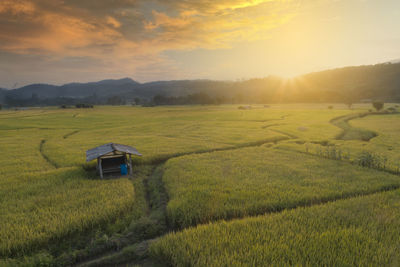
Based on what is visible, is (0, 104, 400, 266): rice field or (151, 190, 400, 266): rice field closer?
(151, 190, 400, 266): rice field

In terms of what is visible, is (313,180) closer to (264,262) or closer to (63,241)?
(264,262)

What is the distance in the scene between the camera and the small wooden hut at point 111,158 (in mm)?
14223

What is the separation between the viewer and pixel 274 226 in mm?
7629

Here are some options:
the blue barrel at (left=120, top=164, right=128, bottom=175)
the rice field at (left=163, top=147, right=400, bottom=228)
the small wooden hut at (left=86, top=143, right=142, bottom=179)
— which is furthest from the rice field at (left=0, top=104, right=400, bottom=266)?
the small wooden hut at (left=86, top=143, right=142, bottom=179)

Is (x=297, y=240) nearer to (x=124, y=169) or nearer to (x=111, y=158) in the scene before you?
(x=124, y=169)

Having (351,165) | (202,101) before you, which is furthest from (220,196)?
(202,101)

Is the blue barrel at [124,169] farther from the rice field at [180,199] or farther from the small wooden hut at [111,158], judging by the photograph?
the rice field at [180,199]

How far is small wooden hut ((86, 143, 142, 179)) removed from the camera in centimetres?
1422

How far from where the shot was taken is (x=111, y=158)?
16.9 m

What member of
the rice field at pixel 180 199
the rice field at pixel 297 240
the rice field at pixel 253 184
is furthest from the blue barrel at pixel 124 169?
the rice field at pixel 297 240

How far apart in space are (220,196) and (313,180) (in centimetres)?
638

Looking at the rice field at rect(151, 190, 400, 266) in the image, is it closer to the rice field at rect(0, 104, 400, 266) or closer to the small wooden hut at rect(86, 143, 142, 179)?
the rice field at rect(0, 104, 400, 266)

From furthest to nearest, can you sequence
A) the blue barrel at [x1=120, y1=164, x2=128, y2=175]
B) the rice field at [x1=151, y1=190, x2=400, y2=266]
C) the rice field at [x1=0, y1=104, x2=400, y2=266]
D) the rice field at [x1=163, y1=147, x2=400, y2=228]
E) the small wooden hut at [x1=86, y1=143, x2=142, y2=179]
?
the blue barrel at [x1=120, y1=164, x2=128, y2=175], the small wooden hut at [x1=86, y1=143, x2=142, y2=179], the rice field at [x1=163, y1=147, x2=400, y2=228], the rice field at [x1=0, y1=104, x2=400, y2=266], the rice field at [x1=151, y1=190, x2=400, y2=266]

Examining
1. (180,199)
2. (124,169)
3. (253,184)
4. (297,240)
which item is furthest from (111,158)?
(297,240)
